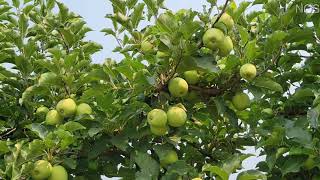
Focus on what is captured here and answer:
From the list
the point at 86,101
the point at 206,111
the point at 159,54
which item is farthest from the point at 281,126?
the point at 86,101

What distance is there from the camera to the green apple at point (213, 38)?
301 centimetres

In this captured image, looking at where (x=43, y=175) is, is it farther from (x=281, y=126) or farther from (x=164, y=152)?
(x=281, y=126)

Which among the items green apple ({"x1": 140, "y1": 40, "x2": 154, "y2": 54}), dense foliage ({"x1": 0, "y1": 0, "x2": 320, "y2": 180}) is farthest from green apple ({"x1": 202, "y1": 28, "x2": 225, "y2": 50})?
green apple ({"x1": 140, "y1": 40, "x2": 154, "y2": 54})

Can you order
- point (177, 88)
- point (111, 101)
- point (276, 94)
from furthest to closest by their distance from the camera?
1. point (276, 94)
2. point (111, 101)
3. point (177, 88)

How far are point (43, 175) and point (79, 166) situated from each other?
556 millimetres

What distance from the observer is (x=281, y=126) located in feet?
10.6

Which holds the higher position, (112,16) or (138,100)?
(112,16)

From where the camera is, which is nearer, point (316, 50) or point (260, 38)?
point (316, 50)

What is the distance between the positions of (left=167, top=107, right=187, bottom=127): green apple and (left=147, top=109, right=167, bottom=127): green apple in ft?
0.14

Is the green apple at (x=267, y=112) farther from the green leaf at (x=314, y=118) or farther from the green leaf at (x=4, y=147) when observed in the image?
the green leaf at (x=4, y=147)

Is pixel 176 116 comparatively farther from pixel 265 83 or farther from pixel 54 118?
pixel 54 118

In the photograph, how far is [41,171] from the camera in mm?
3090

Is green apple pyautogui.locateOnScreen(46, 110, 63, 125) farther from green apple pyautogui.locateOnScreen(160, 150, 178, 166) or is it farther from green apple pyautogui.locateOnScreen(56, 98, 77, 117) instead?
green apple pyautogui.locateOnScreen(160, 150, 178, 166)

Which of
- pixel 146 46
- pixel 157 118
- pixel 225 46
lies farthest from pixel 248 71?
pixel 146 46
